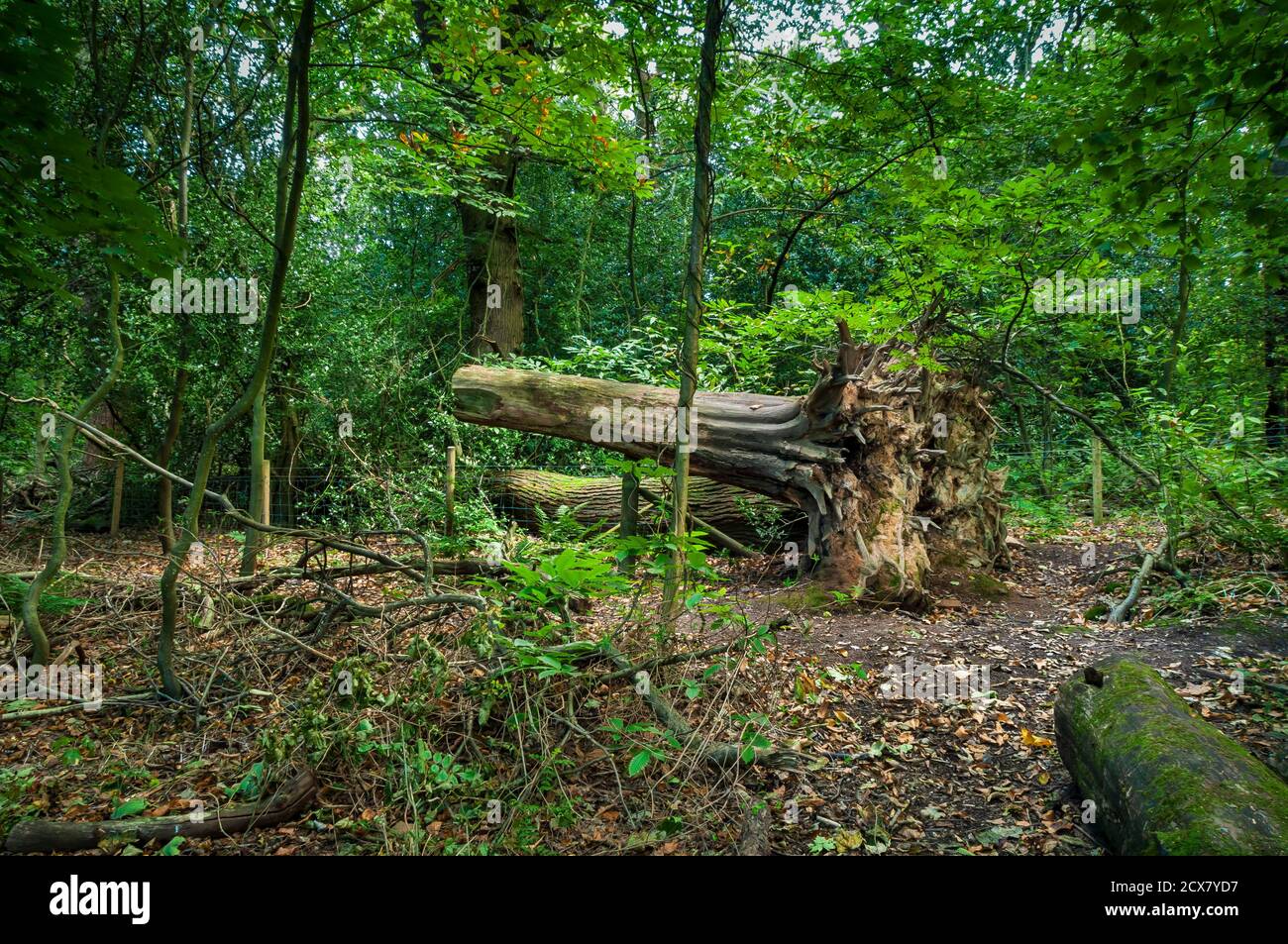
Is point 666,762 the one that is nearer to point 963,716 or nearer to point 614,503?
point 963,716

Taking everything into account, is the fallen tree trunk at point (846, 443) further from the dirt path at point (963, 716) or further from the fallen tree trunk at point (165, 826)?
the fallen tree trunk at point (165, 826)

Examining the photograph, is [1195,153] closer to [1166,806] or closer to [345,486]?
[1166,806]

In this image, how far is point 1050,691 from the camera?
4.17 meters

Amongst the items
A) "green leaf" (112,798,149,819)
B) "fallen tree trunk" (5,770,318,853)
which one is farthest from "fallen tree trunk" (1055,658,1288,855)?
"green leaf" (112,798,149,819)

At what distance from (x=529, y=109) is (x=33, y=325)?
7.57m

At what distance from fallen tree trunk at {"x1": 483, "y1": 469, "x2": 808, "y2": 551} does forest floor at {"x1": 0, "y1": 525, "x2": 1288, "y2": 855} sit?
8.72 feet

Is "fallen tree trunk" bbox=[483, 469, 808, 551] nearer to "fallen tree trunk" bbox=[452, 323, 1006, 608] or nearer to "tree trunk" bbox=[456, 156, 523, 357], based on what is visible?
"fallen tree trunk" bbox=[452, 323, 1006, 608]

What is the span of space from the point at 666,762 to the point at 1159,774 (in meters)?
1.91

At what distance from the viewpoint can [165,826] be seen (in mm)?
2729

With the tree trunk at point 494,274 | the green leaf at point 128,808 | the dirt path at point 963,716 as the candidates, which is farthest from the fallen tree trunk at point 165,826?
the tree trunk at point 494,274

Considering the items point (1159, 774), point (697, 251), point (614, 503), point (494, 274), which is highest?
point (494, 274)

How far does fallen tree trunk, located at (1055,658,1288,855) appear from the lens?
219cm

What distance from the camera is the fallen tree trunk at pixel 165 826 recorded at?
2635mm

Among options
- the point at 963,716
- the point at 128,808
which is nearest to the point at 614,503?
the point at 963,716
